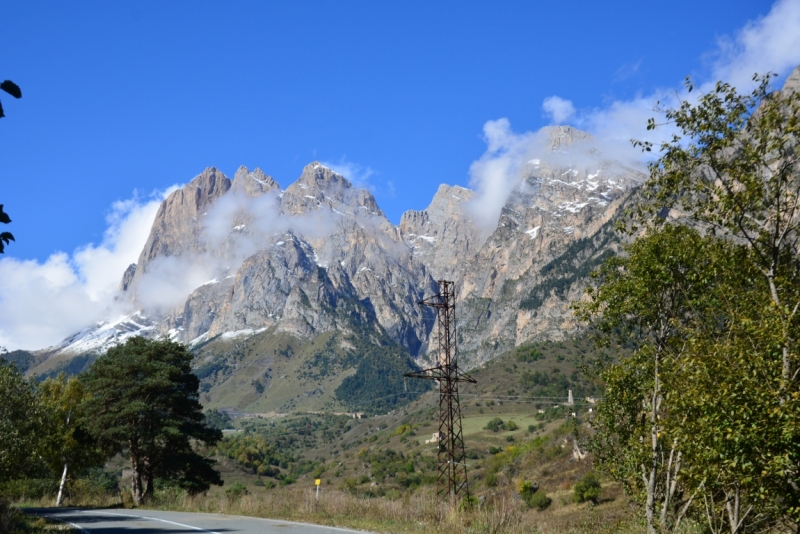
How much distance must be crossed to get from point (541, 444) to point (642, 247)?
6672 cm

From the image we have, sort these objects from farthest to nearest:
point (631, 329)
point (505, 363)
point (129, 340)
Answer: point (505, 363) < point (129, 340) < point (631, 329)

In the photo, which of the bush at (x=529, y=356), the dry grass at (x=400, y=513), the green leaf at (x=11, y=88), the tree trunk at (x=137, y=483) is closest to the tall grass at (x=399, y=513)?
the dry grass at (x=400, y=513)

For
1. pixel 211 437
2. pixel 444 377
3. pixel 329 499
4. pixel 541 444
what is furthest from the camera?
pixel 541 444

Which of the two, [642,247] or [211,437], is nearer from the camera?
[642,247]

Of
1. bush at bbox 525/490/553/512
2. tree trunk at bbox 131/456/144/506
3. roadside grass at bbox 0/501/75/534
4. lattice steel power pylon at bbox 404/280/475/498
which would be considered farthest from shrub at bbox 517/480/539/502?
roadside grass at bbox 0/501/75/534

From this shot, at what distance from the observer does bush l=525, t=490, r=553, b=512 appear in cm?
4653

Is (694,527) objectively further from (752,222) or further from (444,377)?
(444,377)

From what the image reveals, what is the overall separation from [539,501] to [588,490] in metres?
5.64

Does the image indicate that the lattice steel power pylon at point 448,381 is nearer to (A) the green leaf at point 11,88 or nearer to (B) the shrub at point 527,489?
(B) the shrub at point 527,489

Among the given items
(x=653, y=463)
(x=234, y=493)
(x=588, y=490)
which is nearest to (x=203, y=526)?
(x=234, y=493)

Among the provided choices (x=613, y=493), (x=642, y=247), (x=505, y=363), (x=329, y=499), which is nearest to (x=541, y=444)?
(x=613, y=493)

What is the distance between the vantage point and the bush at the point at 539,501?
46531mm

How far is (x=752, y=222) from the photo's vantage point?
12898 mm

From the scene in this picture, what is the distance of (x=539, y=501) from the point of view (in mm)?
46938
